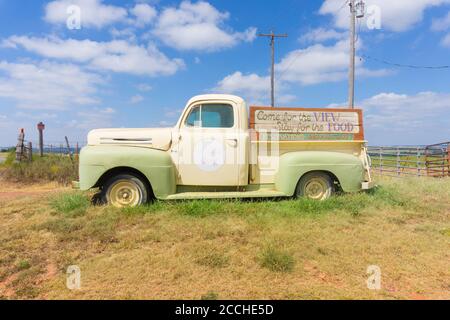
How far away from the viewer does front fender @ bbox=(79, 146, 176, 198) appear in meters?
4.97

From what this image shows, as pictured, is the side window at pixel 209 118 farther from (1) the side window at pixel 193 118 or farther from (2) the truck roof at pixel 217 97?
(2) the truck roof at pixel 217 97

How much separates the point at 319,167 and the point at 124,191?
11.8 ft

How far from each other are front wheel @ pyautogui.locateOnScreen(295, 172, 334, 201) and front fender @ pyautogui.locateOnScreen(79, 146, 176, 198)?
2487 millimetres

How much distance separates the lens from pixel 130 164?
16.3 feet

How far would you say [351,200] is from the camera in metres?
5.61

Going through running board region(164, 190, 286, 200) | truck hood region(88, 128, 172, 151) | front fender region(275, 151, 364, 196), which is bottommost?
running board region(164, 190, 286, 200)

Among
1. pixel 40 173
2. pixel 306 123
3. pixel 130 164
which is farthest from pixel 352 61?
pixel 40 173

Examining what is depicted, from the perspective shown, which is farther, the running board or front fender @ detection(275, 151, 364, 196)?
front fender @ detection(275, 151, 364, 196)

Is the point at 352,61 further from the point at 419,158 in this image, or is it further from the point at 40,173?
the point at 40,173

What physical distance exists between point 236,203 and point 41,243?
297 cm

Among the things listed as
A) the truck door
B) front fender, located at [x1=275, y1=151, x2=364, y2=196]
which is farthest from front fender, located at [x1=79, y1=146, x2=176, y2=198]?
front fender, located at [x1=275, y1=151, x2=364, y2=196]

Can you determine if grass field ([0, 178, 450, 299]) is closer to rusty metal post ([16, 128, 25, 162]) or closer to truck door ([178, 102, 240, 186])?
truck door ([178, 102, 240, 186])
